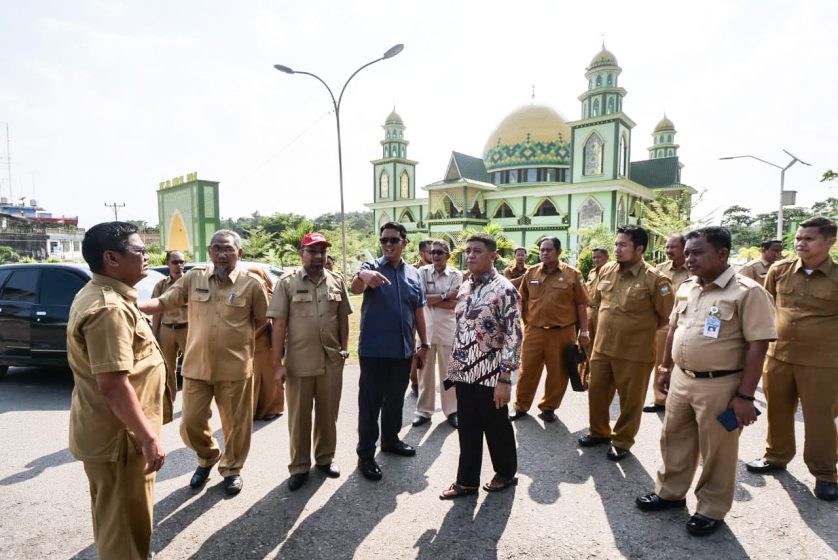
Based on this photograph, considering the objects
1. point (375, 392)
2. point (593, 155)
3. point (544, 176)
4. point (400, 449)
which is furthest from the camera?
point (544, 176)

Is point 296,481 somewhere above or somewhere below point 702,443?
below

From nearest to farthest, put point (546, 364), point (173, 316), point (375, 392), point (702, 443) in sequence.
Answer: point (702, 443) → point (375, 392) → point (546, 364) → point (173, 316)

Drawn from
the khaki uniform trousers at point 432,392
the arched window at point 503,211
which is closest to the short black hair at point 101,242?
the khaki uniform trousers at point 432,392

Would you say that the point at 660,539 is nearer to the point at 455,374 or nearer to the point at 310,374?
the point at 455,374

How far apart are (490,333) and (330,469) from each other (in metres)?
1.66

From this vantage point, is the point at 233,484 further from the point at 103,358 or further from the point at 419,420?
the point at 419,420

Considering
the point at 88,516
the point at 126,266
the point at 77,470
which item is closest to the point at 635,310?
the point at 126,266

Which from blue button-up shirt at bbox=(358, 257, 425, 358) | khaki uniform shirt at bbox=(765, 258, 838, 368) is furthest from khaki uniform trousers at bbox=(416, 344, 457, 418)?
khaki uniform shirt at bbox=(765, 258, 838, 368)

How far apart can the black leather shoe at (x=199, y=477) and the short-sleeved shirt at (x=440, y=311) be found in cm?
240

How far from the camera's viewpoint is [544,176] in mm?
36812

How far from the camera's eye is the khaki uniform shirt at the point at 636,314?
3.85m

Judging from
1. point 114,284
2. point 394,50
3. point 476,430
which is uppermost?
point 394,50

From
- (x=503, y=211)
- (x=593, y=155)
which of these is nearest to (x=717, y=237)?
(x=593, y=155)

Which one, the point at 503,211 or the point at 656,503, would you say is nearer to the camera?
the point at 656,503
